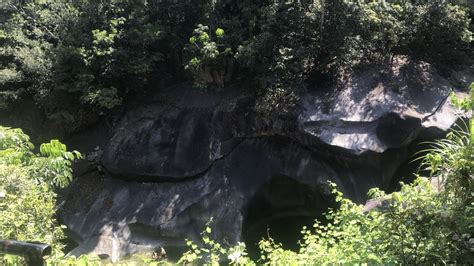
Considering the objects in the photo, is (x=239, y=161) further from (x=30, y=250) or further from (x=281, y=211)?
(x=30, y=250)

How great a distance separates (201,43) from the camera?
1273cm

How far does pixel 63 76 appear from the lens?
A: 12.7m

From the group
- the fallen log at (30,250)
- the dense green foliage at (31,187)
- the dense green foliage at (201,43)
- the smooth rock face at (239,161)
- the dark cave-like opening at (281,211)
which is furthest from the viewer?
the dense green foliage at (201,43)

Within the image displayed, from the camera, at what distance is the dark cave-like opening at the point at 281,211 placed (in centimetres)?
1145

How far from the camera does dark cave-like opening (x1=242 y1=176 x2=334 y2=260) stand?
451 inches

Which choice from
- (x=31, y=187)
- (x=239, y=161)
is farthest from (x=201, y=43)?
(x=31, y=187)

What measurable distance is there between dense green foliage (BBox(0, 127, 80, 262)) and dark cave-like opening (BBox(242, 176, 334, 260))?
637 cm

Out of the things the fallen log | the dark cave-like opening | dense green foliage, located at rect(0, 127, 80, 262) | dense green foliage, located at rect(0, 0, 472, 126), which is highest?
dense green foliage, located at rect(0, 0, 472, 126)

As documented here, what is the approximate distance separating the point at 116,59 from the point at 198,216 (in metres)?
5.49

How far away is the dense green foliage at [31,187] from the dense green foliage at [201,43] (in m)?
6.57

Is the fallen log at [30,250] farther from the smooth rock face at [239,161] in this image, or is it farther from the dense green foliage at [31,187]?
the smooth rock face at [239,161]

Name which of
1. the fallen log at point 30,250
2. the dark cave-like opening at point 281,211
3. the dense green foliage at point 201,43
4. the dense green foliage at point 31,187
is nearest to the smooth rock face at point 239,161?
the dark cave-like opening at point 281,211

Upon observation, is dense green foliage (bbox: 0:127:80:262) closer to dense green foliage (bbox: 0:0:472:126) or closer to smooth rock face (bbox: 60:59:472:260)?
smooth rock face (bbox: 60:59:472:260)

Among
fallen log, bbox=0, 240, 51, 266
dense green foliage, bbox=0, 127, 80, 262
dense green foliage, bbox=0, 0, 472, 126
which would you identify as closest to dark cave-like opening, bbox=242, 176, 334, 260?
dense green foliage, bbox=0, 0, 472, 126
